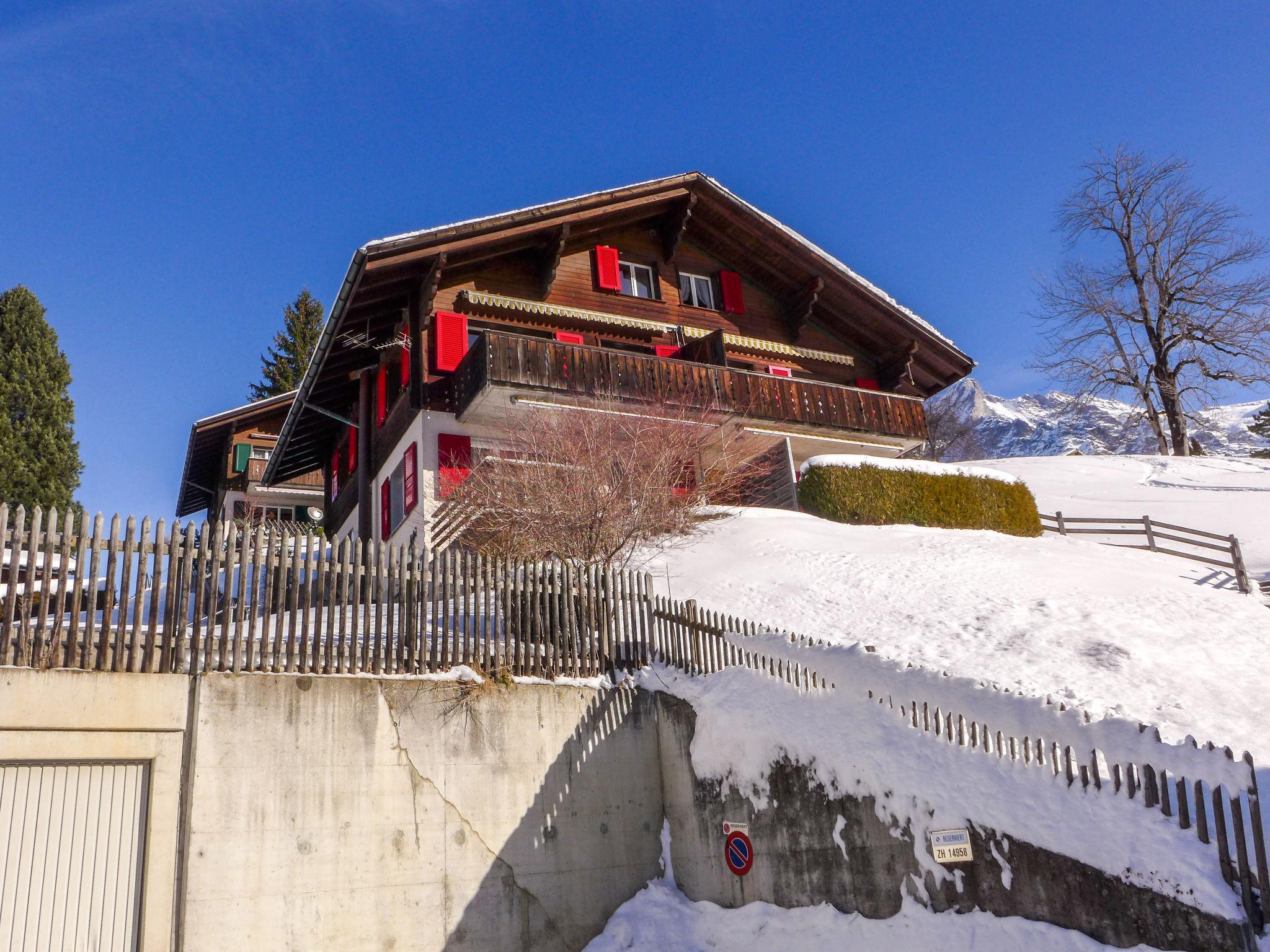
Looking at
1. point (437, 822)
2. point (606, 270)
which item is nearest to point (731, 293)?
point (606, 270)

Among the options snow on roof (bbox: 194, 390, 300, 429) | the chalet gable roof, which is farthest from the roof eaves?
snow on roof (bbox: 194, 390, 300, 429)

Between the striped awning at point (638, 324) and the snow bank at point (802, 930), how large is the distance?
14245 mm

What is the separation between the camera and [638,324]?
22.5m

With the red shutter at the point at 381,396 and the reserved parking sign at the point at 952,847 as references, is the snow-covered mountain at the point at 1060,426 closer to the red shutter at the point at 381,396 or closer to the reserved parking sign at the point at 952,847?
the red shutter at the point at 381,396

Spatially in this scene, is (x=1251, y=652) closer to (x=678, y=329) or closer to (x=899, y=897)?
(x=899, y=897)

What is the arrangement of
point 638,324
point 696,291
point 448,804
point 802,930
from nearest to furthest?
point 802,930, point 448,804, point 638,324, point 696,291

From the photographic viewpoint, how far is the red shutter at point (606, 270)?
882 inches

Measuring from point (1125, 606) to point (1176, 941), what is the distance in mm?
8820

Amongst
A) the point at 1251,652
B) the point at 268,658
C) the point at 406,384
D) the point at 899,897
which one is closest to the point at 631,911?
the point at 899,897

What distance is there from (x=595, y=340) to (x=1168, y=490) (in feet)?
67.2

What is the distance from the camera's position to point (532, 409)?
18.5 metres

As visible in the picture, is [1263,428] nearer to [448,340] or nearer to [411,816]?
[448,340]

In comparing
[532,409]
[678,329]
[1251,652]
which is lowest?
[1251,652]

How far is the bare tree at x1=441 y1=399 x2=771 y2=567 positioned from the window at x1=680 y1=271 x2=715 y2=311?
468 centimetres
